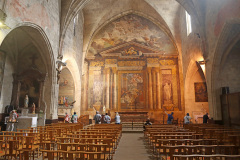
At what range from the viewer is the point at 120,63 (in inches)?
818

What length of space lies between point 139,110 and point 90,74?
6618 millimetres

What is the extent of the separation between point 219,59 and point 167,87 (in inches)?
364

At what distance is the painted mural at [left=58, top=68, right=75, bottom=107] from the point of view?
716 inches

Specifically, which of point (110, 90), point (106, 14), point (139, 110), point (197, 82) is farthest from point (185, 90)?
point (106, 14)

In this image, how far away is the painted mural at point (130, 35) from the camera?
21.0 m

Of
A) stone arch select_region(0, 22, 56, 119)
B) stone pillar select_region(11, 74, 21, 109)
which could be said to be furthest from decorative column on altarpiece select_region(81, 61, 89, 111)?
stone pillar select_region(11, 74, 21, 109)

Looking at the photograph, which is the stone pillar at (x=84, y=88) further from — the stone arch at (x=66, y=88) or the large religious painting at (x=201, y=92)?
the large religious painting at (x=201, y=92)

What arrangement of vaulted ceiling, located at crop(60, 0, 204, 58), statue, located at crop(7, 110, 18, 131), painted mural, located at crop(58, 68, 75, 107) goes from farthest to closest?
1. vaulted ceiling, located at crop(60, 0, 204, 58)
2. painted mural, located at crop(58, 68, 75, 107)
3. statue, located at crop(7, 110, 18, 131)

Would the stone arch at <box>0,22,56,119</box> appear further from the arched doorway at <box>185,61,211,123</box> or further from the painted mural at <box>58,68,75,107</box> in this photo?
the arched doorway at <box>185,61,211,123</box>

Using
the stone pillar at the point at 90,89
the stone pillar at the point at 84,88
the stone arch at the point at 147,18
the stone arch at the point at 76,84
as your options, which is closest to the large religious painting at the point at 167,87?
the stone arch at the point at 147,18

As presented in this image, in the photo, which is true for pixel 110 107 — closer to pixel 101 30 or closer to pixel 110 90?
pixel 110 90

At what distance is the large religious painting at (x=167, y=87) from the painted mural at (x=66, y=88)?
944 centimetres

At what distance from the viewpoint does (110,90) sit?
2014 cm

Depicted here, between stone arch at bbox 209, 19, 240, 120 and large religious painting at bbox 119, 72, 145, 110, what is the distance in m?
9.03
